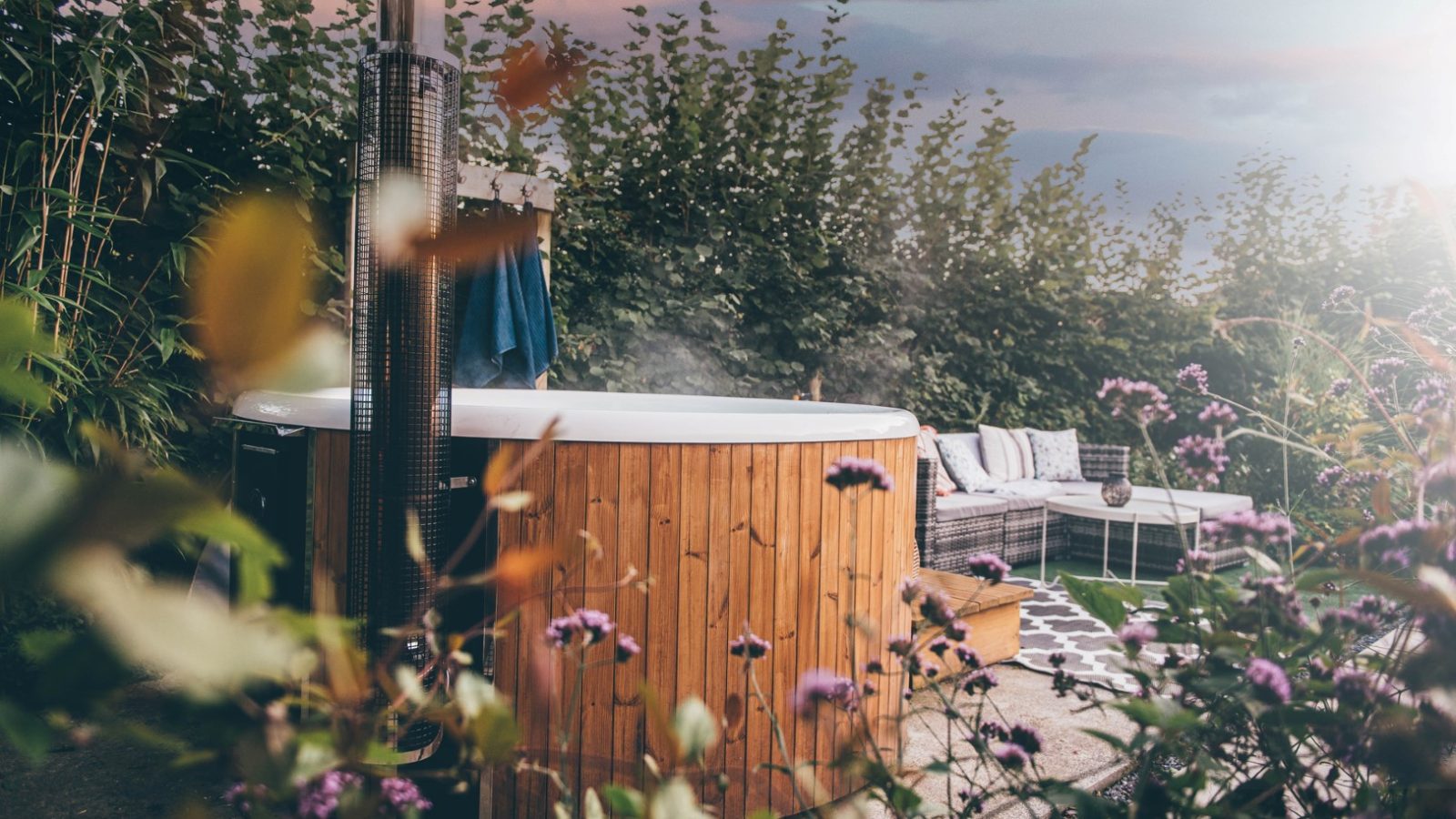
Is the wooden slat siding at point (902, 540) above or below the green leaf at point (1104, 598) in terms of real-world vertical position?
below

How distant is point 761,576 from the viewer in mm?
1841

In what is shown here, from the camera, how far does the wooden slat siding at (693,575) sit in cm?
178

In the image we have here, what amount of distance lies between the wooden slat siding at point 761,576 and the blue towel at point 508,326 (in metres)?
1.97

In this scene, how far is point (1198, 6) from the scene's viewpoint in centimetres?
542

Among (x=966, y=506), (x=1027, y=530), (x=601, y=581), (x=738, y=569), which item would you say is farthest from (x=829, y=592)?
(x=1027, y=530)

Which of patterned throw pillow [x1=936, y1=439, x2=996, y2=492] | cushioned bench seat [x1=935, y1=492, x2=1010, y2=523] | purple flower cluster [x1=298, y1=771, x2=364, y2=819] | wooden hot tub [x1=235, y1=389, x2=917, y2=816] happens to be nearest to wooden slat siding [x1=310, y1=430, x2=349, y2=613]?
wooden hot tub [x1=235, y1=389, x2=917, y2=816]

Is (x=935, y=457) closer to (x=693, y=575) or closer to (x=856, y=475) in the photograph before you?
(x=693, y=575)

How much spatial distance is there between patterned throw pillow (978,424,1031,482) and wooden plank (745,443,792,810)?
3.69m

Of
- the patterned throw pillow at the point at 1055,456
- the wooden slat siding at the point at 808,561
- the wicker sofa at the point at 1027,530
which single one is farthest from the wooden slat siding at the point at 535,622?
the patterned throw pillow at the point at 1055,456

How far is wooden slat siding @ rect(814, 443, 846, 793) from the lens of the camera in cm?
190

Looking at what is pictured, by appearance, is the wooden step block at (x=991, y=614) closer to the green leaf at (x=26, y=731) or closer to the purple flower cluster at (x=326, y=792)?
the purple flower cluster at (x=326, y=792)

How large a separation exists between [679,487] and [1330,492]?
42.4 inches

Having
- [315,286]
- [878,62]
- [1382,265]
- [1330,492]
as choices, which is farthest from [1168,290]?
[1330,492]

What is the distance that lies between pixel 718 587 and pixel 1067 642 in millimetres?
2167
